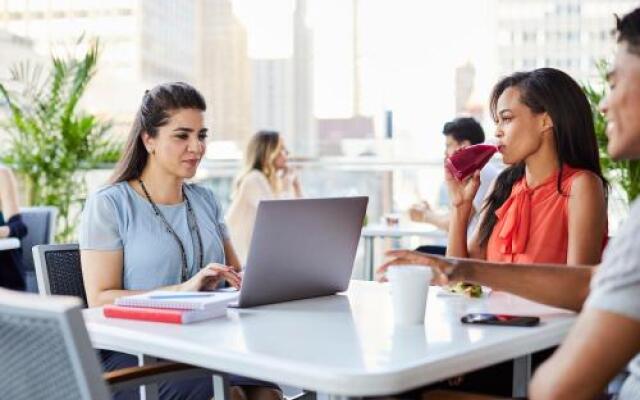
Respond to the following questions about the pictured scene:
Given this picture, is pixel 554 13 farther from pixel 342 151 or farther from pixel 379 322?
pixel 379 322

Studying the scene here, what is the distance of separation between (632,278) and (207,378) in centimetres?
130

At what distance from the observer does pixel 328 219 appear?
218 centimetres

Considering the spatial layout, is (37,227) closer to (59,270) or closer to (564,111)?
(59,270)

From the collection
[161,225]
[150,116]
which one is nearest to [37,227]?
[150,116]

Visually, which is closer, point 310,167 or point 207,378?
point 207,378

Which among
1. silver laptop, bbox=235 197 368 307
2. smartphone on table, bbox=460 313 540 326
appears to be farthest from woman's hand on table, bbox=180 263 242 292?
smartphone on table, bbox=460 313 540 326

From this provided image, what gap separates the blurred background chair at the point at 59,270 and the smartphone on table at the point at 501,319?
1.13m

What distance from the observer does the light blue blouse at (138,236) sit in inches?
102

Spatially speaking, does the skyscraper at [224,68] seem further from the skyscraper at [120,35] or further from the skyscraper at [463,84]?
the skyscraper at [463,84]

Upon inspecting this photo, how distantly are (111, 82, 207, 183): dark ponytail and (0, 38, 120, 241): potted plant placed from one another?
3.56 m

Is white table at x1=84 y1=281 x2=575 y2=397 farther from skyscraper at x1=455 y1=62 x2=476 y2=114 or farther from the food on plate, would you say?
skyscraper at x1=455 y1=62 x2=476 y2=114

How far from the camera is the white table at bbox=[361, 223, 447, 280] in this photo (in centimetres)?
492

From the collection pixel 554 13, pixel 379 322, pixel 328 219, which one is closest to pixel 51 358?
pixel 379 322

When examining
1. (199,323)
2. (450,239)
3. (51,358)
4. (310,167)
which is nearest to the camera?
(51,358)
